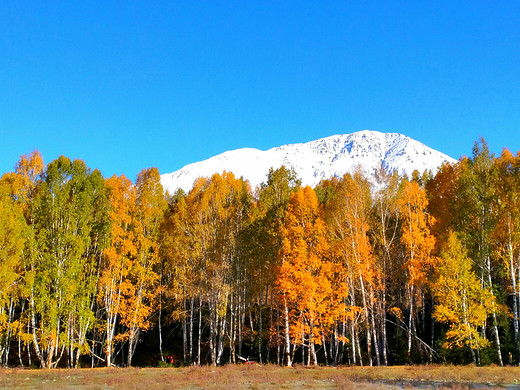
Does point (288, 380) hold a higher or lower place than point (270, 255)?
lower

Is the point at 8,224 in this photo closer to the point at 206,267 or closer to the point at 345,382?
the point at 206,267

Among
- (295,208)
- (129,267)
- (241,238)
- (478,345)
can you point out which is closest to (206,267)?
(241,238)

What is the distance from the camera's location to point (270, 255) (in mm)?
35625

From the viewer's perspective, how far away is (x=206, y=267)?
36.6 meters

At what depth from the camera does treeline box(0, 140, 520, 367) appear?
3041 cm

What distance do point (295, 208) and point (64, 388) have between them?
65.0 ft

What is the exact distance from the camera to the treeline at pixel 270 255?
30.4m

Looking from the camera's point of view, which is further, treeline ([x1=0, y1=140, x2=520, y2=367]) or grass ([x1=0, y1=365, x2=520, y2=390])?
treeline ([x1=0, y1=140, x2=520, y2=367])

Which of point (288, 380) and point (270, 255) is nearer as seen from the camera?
point (288, 380)

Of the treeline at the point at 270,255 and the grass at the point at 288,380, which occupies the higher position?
the treeline at the point at 270,255

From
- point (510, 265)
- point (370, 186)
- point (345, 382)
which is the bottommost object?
point (345, 382)

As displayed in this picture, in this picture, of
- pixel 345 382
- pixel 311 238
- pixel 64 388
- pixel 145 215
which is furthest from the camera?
pixel 145 215

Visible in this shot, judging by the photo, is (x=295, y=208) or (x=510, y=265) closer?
(x=510, y=265)

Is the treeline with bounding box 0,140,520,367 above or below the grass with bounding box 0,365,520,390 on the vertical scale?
above
